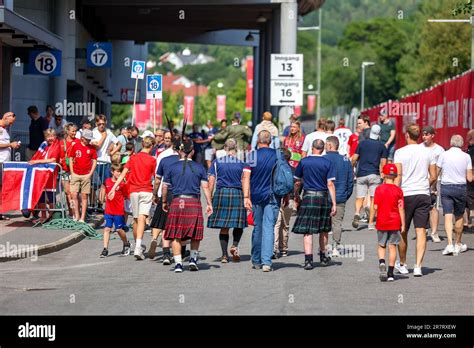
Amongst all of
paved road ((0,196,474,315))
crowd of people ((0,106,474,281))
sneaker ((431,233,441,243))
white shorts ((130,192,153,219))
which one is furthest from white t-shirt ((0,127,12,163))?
sneaker ((431,233,441,243))

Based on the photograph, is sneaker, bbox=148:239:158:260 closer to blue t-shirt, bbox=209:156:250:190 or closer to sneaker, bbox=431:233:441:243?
blue t-shirt, bbox=209:156:250:190

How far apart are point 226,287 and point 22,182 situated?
8.79m

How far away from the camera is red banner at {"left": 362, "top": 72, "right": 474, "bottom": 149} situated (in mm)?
26281

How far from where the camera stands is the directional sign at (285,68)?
31062 millimetres

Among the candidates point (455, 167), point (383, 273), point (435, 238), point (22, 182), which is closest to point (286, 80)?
point (22, 182)

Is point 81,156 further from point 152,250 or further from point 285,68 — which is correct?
point 285,68

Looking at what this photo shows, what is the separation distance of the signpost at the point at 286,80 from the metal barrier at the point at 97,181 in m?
7.04

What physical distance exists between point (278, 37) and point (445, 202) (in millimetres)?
24525

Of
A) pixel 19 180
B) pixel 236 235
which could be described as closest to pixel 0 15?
pixel 19 180

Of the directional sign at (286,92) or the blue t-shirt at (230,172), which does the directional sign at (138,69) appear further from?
the blue t-shirt at (230,172)

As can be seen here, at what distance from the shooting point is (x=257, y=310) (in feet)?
40.4

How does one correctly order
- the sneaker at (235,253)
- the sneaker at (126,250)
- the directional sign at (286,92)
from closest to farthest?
the sneaker at (235,253)
the sneaker at (126,250)
the directional sign at (286,92)

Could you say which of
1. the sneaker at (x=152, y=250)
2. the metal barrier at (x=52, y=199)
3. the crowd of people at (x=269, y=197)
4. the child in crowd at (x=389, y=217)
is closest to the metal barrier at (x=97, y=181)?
the metal barrier at (x=52, y=199)
